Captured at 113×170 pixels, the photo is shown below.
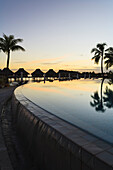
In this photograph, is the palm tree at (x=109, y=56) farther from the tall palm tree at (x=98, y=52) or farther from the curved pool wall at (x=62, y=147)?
the curved pool wall at (x=62, y=147)

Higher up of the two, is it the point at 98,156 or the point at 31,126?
the point at 98,156

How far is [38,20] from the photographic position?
1280 centimetres

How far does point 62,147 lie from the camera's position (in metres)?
1.46

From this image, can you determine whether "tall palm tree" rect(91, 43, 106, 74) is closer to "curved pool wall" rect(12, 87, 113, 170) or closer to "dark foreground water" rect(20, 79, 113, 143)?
"dark foreground water" rect(20, 79, 113, 143)

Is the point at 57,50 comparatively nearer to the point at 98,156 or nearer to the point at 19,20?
the point at 19,20

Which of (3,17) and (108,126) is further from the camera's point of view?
(3,17)

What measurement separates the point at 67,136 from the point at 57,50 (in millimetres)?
20620

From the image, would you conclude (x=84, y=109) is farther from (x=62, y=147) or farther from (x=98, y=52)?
(x=98, y=52)

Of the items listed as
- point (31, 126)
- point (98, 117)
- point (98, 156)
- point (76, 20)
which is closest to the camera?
point (98, 156)

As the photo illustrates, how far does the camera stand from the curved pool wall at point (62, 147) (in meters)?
1.11

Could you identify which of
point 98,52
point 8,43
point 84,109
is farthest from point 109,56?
point 84,109

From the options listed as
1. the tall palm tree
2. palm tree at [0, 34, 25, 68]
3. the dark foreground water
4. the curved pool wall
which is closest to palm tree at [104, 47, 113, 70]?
the tall palm tree

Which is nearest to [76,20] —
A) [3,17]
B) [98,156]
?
[3,17]

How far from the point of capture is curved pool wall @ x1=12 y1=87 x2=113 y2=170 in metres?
1.11
